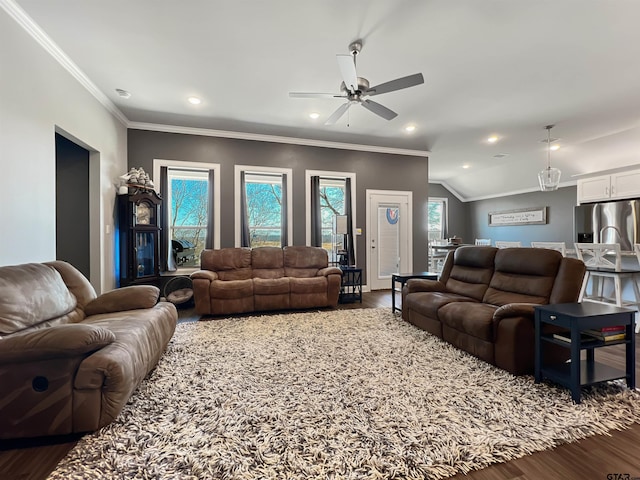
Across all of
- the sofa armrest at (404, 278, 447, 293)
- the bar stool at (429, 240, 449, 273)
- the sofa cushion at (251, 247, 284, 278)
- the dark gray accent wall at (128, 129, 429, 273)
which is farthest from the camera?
the bar stool at (429, 240, 449, 273)

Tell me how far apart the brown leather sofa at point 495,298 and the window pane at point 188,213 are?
363 centimetres

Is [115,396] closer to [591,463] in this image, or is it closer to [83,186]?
[591,463]

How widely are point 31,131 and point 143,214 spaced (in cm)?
192

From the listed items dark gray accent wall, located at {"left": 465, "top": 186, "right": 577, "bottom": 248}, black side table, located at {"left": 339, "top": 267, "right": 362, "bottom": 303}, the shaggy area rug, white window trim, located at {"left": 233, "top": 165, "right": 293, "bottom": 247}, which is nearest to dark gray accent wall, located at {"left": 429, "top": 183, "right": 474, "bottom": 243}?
dark gray accent wall, located at {"left": 465, "top": 186, "right": 577, "bottom": 248}

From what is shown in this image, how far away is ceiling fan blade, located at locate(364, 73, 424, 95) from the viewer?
8.44ft

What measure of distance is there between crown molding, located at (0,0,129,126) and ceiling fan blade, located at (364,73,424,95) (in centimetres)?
297

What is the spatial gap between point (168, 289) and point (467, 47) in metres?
5.23

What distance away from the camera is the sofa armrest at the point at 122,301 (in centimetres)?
257

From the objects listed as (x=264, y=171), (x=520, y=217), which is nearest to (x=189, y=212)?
(x=264, y=171)

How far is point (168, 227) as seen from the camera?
4902mm

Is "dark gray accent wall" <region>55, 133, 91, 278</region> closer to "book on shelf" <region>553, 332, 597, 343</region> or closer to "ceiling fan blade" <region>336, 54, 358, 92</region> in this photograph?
"ceiling fan blade" <region>336, 54, 358, 92</region>

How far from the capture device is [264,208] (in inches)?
217

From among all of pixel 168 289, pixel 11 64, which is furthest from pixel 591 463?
pixel 168 289

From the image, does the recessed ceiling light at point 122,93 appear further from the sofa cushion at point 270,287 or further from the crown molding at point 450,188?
the crown molding at point 450,188
